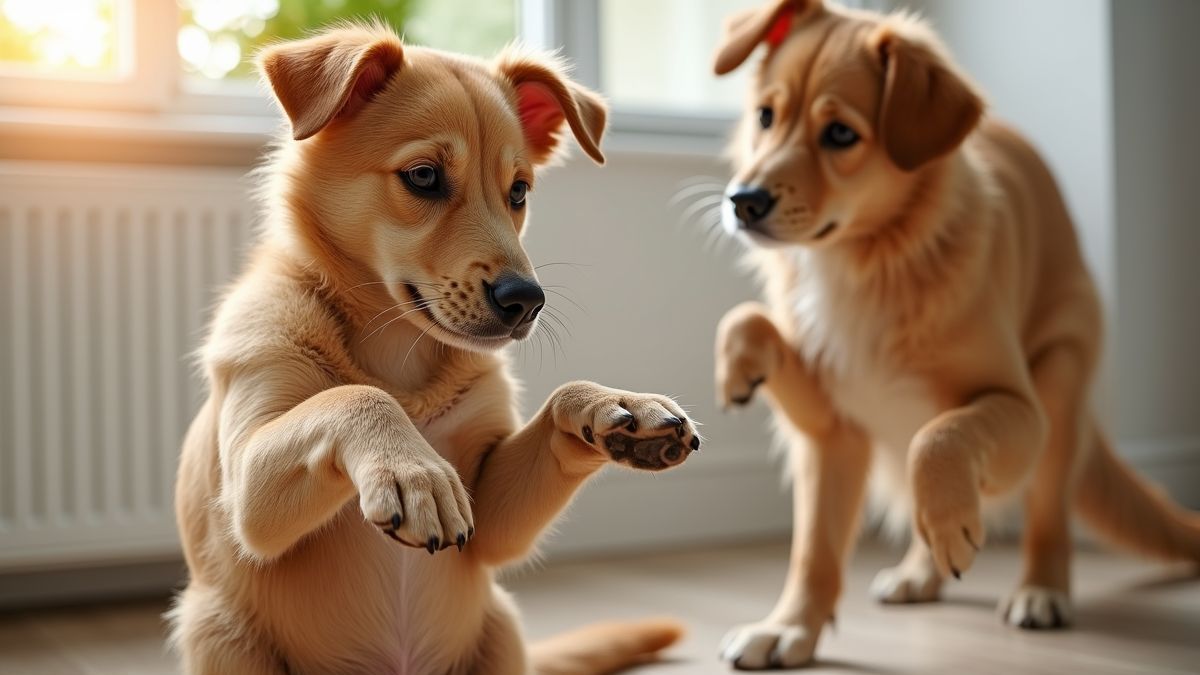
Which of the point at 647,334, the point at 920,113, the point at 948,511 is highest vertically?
the point at 920,113

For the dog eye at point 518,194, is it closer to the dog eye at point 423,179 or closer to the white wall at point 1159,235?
the dog eye at point 423,179

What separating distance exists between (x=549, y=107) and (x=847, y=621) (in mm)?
1275

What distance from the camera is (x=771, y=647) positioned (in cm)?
197

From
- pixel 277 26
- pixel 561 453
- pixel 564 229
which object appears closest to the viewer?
pixel 561 453

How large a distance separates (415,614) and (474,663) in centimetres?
13

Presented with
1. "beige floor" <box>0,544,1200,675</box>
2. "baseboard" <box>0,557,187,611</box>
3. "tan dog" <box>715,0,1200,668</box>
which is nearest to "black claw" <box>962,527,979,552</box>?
"tan dog" <box>715,0,1200,668</box>

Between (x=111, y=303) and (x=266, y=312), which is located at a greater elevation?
(x=266, y=312)

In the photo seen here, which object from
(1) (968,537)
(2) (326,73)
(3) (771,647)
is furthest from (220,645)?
(1) (968,537)

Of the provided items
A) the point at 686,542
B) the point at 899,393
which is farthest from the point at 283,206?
the point at 686,542

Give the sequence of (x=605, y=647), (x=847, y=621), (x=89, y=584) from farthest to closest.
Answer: (x=89, y=584) → (x=847, y=621) → (x=605, y=647)

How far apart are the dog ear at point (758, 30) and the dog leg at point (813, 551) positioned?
725mm

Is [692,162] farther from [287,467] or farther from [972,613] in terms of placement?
[287,467]

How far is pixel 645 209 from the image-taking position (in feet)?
10.6

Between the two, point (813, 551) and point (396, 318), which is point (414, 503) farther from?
point (813, 551)
